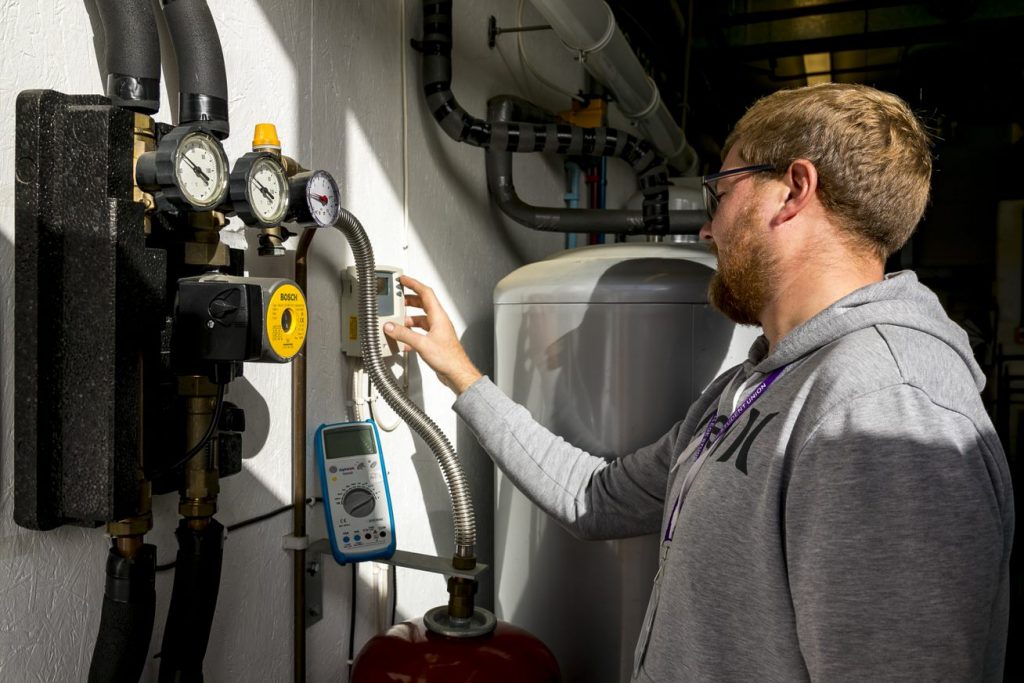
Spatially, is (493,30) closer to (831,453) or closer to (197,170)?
(197,170)

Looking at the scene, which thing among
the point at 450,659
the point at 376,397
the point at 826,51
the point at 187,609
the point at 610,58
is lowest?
the point at 450,659

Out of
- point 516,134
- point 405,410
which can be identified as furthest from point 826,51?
point 405,410

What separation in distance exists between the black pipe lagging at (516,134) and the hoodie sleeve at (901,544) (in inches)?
40.3

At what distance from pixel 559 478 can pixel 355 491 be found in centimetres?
33

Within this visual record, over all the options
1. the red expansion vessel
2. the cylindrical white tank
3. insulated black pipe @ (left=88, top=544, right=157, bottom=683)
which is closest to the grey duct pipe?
the cylindrical white tank

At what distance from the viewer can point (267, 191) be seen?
2.72 ft

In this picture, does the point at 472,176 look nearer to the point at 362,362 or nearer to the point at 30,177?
the point at 362,362

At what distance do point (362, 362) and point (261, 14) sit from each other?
54cm

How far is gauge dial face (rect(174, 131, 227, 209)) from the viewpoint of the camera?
73cm

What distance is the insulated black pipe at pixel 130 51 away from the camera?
77 centimetres

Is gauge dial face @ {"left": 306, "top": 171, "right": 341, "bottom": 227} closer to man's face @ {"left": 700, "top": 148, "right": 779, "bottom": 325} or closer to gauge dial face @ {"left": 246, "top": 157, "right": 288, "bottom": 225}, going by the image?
gauge dial face @ {"left": 246, "top": 157, "right": 288, "bottom": 225}

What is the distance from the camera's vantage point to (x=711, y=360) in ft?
4.62

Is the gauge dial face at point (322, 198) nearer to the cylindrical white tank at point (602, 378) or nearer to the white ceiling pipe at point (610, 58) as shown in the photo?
the cylindrical white tank at point (602, 378)

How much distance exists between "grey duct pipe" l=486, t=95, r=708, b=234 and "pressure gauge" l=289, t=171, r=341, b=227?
85cm
